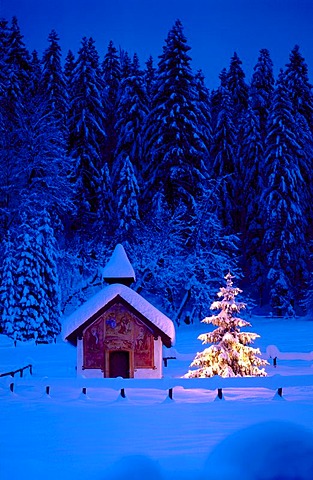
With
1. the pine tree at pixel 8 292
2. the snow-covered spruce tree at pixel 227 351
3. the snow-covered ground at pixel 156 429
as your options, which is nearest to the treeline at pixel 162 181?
the pine tree at pixel 8 292

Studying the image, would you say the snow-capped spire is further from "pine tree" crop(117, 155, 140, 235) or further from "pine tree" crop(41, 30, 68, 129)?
"pine tree" crop(41, 30, 68, 129)

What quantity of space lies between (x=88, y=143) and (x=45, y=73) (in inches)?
316

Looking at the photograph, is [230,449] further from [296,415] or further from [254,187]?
[254,187]

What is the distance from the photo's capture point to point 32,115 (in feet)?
142

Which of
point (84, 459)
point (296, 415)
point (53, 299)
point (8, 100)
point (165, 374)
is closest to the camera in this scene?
point (84, 459)

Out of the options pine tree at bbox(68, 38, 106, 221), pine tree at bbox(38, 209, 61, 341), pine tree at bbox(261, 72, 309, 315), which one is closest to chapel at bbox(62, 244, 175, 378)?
pine tree at bbox(38, 209, 61, 341)

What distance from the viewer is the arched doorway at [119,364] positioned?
25141 millimetres

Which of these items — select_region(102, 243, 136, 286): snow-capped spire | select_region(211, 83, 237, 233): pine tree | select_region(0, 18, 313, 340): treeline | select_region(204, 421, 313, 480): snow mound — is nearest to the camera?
select_region(204, 421, 313, 480): snow mound

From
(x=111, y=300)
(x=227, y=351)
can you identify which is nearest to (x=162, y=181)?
(x=111, y=300)

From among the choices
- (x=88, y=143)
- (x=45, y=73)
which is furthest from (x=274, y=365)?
(x=45, y=73)

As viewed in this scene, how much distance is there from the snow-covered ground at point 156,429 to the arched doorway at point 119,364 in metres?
1.82

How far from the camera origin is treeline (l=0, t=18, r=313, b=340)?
139 ft

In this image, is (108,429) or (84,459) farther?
(108,429)

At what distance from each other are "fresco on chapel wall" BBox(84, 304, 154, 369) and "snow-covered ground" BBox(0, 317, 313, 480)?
60.5 inches
